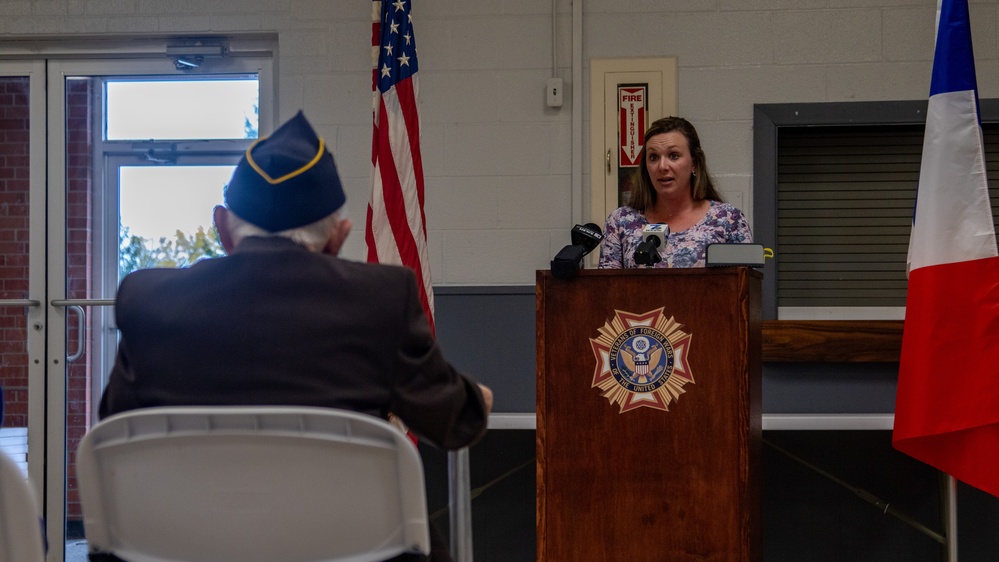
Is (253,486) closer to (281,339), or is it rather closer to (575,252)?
(281,339)

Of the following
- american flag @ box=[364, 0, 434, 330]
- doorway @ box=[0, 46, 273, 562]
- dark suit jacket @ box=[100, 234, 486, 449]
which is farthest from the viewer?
doorway @ box=[0, 46, 273, 562]

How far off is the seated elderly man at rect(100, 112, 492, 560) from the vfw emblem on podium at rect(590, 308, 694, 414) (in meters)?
0.91

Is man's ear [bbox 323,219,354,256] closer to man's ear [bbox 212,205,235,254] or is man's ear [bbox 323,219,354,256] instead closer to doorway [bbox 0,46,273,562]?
man's ear [bbox 212,205,235,254]

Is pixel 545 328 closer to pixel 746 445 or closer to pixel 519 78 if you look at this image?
pixel 746 445

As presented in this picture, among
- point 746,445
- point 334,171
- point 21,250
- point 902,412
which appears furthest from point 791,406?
point 21,250

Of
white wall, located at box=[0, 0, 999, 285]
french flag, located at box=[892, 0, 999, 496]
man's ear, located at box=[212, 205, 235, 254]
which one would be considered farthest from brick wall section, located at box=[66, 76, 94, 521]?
french flag, located at box=[892, 0, 999, 496]

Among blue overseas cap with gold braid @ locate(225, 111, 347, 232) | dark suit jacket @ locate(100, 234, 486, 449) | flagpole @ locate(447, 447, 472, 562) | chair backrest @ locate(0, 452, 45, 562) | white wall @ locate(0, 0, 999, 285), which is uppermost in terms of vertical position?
white wall @ locate(0, 0, 999, 285)

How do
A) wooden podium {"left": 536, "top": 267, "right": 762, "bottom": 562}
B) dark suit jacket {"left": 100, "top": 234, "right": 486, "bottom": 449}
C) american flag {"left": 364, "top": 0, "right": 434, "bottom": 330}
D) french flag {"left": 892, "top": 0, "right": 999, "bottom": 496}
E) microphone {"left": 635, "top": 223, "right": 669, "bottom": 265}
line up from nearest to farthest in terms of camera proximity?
dark suit jacket {"left": 100, "top": 234, "right": 486, "bottom": 449}
wooden podium {"left": 536, "top": 267, "right": 762, "bottom": 562}
microphone {"left": 635, "top": 223, "right": 669, "bottom": 265}
french flag {"left": 892, "top": 0, "right": 999, "bottom": 496}
american flag {"left": 364, "top": 0, "right": 434, "bottom": 330}

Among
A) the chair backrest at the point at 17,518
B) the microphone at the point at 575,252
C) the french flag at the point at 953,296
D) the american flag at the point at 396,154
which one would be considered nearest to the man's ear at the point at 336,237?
the chair backrest at the point at 17,518

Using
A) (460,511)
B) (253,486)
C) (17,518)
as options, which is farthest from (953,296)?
(17,518)

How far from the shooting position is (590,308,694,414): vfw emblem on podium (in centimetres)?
211

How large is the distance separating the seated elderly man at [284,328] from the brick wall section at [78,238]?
101 inches

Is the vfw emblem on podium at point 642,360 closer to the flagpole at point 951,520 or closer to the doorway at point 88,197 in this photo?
the flagpole at point 951,520

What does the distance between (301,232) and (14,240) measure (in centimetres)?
288
